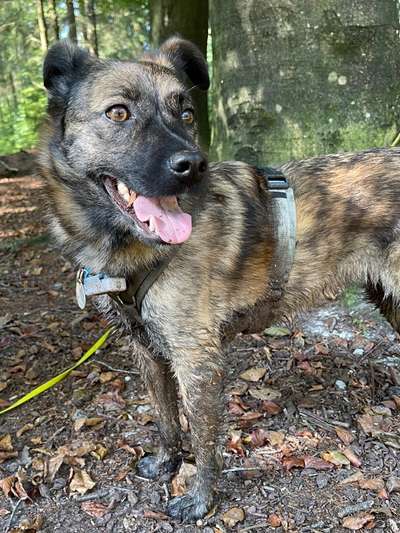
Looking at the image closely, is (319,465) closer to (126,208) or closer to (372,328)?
(372,328)

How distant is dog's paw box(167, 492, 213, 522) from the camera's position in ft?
9.94

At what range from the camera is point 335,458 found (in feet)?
11.0

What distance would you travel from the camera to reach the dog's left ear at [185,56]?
321 cm

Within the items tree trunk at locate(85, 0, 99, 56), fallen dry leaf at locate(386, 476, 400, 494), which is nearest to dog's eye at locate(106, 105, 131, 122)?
fallen dry leaf at locate(386, 476, 400, 494)

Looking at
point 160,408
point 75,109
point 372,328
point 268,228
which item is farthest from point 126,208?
point 372,328

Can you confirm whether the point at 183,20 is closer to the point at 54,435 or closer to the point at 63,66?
the point at 63,66

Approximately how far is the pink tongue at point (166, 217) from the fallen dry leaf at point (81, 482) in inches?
63.6

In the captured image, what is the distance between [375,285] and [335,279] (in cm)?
31

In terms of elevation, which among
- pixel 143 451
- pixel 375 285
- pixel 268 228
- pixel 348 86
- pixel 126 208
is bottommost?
pixel 143 451

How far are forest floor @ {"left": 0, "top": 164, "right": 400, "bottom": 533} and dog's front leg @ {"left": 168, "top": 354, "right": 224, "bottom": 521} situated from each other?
9 cm

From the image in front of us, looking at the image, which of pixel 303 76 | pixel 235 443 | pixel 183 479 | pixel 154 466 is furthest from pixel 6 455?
pixel 303 76

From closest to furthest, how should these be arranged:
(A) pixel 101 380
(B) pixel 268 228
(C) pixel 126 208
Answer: (C) pixel 126 208, (B) pixel 268 228, (A) pixel 101 380

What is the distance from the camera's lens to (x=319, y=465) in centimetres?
330

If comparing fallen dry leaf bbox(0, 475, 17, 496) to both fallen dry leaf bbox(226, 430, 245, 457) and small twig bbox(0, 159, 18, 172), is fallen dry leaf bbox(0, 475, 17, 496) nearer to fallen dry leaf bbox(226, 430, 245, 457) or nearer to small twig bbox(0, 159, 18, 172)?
fallen dry leaf bbox(226, 430, 245, 457)
